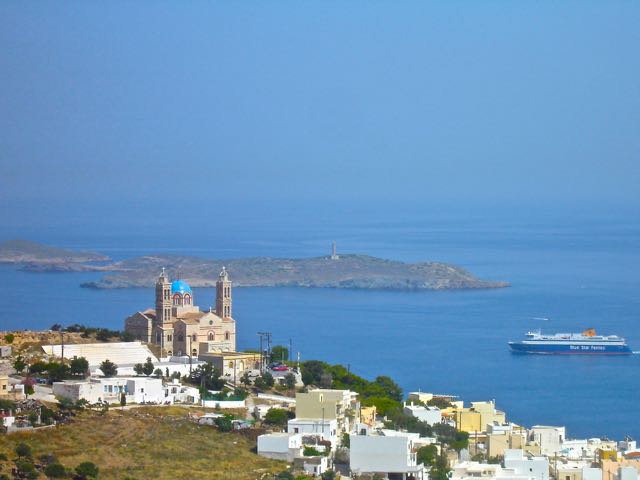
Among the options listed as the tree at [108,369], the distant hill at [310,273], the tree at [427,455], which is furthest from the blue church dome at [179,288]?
the distant hill at [310,273]

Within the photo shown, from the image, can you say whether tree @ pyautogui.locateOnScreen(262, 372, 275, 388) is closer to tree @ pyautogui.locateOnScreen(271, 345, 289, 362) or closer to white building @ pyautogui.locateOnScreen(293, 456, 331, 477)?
tree @ pyautogui.locateOnScreen(271, 345, 289, 362)

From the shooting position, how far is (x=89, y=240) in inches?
5359

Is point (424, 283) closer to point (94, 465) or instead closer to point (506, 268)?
point (506, 268)

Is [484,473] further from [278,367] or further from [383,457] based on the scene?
[278,367]

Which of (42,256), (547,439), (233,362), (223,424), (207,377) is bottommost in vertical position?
(547,439)

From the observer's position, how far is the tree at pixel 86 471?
22016mm

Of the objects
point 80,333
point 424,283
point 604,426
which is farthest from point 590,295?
point 80,333

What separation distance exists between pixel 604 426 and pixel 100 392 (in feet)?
54.0

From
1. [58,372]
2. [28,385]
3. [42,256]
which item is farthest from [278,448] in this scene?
[42,256]

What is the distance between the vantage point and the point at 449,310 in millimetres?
79938

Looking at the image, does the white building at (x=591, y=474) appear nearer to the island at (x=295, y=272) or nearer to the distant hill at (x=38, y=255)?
the island at (x=295, y=272)

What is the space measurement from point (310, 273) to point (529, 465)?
2922 inches

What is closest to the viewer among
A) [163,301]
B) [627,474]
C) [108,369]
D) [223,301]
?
[627,474]

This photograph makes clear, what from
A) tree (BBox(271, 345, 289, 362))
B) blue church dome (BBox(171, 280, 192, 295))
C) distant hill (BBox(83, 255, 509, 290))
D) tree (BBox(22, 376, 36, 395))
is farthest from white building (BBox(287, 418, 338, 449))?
distant hill (BBox(83, 255, 509, 290))
